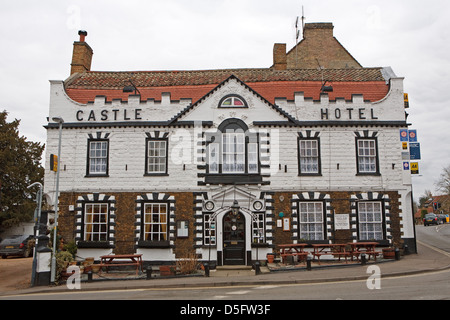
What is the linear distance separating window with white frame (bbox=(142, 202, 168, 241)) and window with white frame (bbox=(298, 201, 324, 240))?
23.1ft

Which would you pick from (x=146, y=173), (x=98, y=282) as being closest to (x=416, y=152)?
(x=146, y=173)

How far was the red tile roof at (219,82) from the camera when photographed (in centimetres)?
2364

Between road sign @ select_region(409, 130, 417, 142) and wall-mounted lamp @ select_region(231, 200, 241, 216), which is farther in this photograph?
road sign @ select_region(409, 130, 417, 142)

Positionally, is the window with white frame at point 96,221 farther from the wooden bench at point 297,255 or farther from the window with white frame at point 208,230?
the wooden bench at point 297,255

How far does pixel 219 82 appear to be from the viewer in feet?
82.7

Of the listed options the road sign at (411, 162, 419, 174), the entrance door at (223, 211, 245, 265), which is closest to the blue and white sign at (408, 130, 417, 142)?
the road sign at (411, 162, 419, 174)

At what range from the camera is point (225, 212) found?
20500 mm

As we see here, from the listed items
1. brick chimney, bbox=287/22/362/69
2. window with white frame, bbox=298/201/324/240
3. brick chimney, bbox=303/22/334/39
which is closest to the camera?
window with white frame, bbox=298/201/324/240

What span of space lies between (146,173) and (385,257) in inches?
510

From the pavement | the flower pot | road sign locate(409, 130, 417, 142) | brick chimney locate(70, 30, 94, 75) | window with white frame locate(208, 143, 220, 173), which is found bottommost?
the pavement

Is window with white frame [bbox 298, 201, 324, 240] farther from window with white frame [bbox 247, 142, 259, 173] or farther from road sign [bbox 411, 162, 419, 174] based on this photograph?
road sign [bbox 411, 162, 419, 174]

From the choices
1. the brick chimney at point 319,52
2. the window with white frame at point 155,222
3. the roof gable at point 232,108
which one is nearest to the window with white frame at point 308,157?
the roof gable at point 232,108

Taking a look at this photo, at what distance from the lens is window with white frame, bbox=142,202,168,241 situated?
2072cm

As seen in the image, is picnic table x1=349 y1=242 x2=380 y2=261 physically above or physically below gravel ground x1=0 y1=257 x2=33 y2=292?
above
